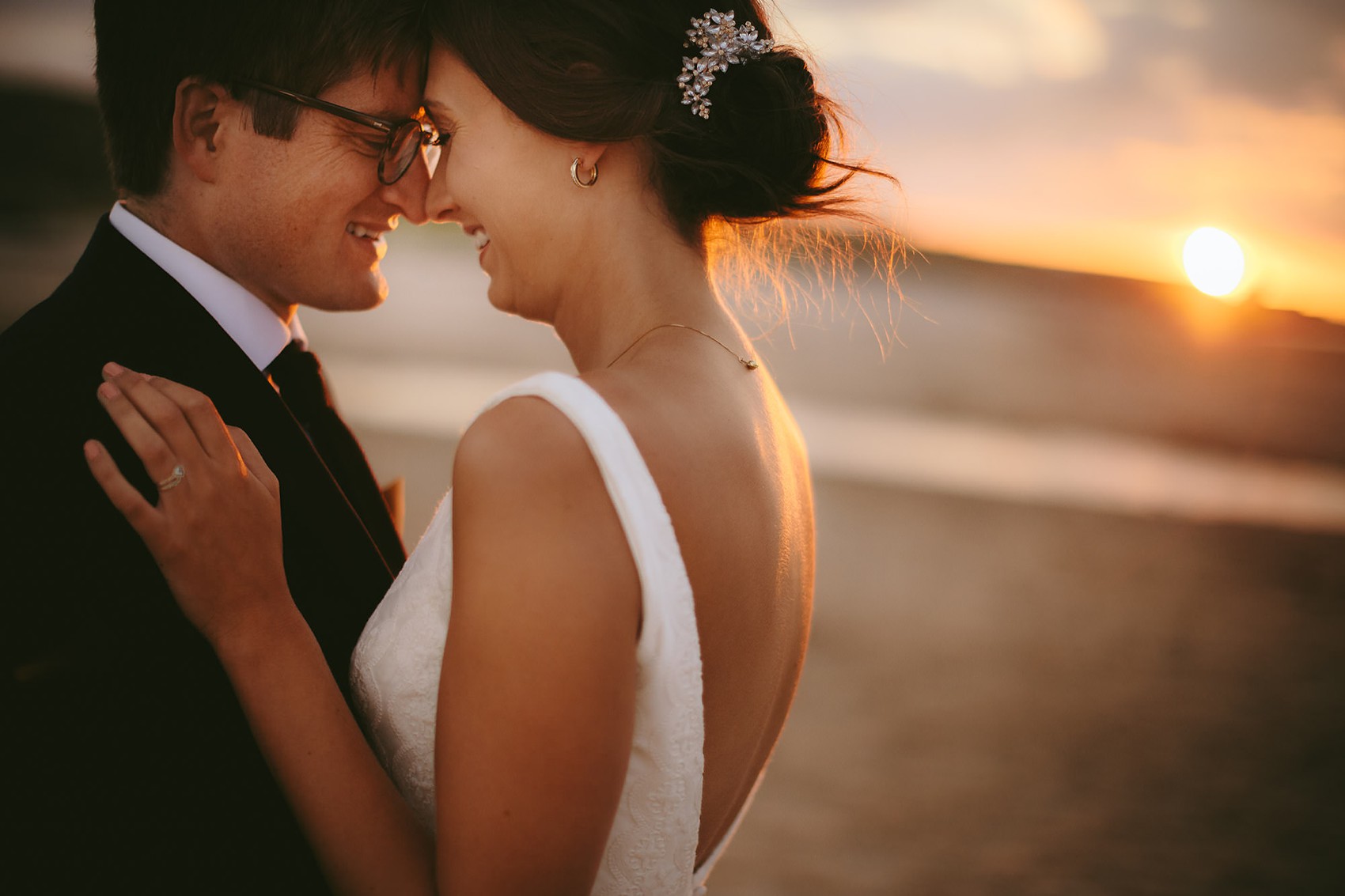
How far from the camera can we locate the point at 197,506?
1519 mm

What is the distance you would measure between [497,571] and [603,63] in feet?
3.36

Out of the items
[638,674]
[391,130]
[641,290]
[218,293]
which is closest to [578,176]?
[641,290]

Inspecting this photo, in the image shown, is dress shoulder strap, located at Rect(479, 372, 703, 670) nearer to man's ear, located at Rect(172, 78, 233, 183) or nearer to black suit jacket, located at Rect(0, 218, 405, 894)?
black suit jacket, located at Rect(0, 218, 405, 894)

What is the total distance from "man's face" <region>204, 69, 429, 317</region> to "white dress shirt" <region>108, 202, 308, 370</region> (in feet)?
0.30

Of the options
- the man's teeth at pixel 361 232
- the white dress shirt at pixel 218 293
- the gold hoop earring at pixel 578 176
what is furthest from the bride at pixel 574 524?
the white dress shirt at pixel 218 293

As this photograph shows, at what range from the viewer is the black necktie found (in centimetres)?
224

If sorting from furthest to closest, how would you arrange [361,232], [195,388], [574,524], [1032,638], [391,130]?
[1032,638] → [361,232] → [391,130] → [195,388] → [574,524]

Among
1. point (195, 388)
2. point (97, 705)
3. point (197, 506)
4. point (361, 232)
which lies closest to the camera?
point (197, 506)

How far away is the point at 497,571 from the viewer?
1.37 meters

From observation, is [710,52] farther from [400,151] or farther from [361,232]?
[361,232]

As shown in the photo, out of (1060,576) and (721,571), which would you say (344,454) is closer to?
(721,571)

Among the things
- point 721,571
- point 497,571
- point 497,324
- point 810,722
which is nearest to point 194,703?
point 497,571

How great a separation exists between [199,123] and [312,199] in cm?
27

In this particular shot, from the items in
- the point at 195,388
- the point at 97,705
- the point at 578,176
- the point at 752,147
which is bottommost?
the point at 97,705
